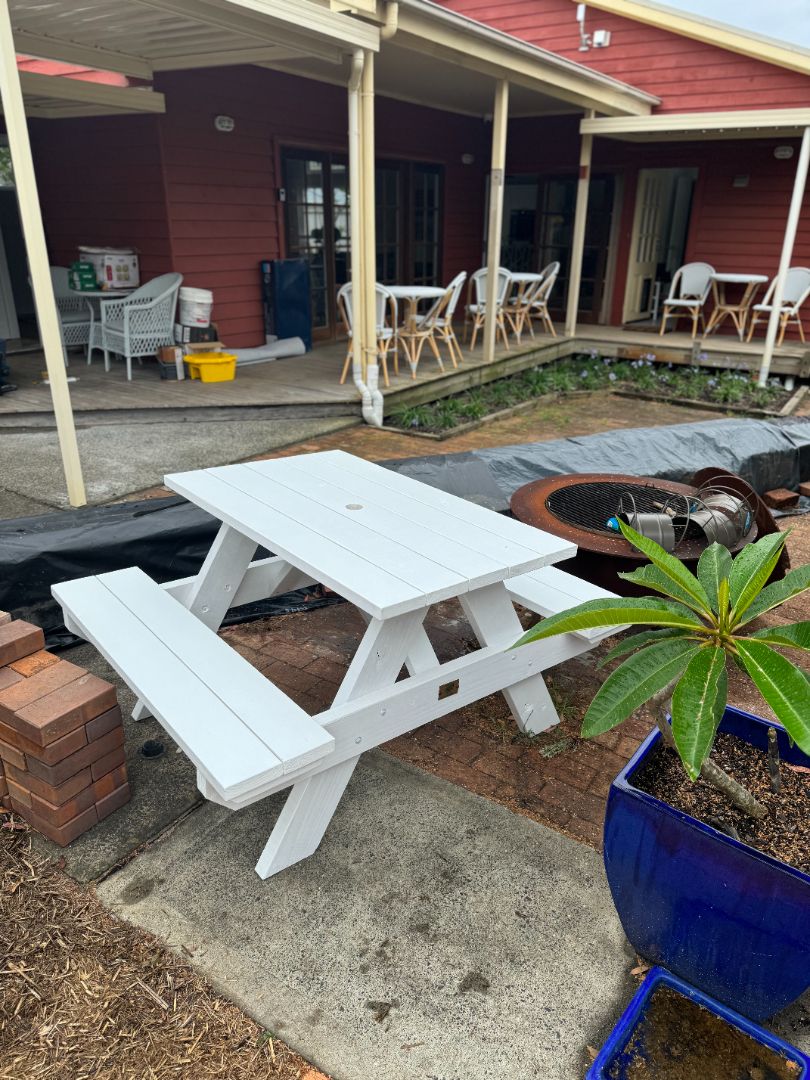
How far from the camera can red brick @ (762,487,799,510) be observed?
4.60 meters

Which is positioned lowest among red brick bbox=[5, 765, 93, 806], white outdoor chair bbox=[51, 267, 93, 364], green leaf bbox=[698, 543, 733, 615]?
red brick bbox=[5, 765, 93, 806]

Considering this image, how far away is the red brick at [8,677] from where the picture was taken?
197 cm

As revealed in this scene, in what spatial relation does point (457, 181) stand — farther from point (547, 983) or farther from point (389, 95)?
point (547, 983)

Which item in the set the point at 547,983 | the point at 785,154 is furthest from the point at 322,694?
the point at 785,154

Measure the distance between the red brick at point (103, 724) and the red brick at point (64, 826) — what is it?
0.21 m

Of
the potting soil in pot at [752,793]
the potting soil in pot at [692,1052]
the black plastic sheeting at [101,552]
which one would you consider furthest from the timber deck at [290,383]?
the potting soil in pot at [692,1052]

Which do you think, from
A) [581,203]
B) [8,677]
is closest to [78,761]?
[8,677]

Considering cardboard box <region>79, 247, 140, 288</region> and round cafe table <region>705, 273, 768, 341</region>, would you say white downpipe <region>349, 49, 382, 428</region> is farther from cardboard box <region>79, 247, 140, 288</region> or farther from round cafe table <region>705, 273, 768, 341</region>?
round cafe table <region>705, 273, 768, 341</region>

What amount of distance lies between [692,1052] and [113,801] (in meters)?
1.47

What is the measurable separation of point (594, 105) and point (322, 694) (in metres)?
7.93

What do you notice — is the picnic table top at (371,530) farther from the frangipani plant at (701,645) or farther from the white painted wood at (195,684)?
the frangipani plant at (701,645)

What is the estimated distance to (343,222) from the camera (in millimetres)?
8586

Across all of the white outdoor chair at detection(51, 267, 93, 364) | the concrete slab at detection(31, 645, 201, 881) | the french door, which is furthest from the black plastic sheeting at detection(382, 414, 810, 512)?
the french door

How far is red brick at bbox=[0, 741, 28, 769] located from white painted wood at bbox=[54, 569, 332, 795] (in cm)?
31
